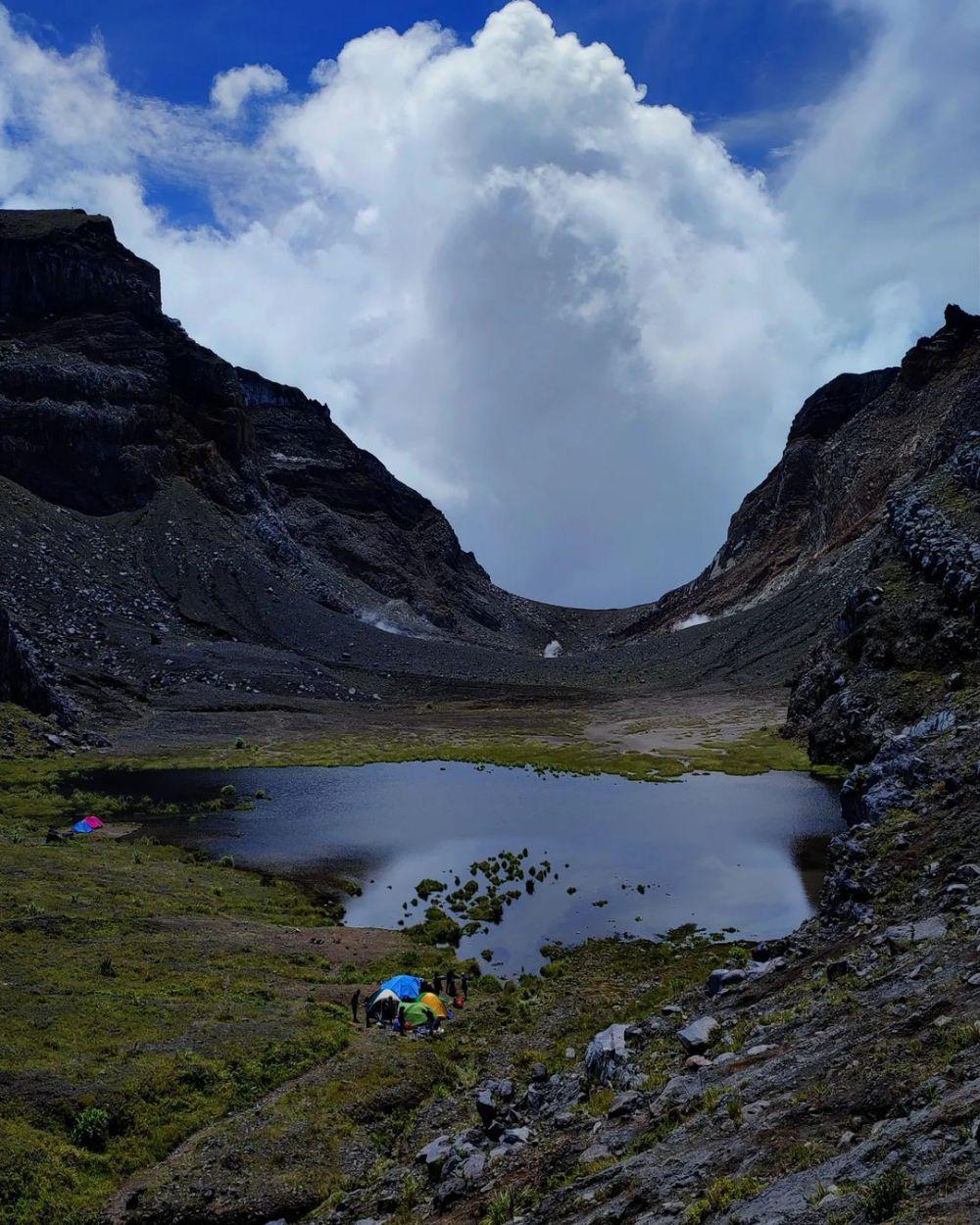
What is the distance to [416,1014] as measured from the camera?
26.6 m

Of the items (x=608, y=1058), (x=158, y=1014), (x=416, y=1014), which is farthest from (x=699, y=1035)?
(x=158, y=1014)

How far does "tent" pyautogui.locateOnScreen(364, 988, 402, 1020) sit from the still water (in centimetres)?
838

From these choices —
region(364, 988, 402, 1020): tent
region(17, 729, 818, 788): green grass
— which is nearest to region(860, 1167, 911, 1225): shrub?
region(364, 988, 402, 1020): tent

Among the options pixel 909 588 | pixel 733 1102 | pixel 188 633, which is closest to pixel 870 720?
pixel 909 588

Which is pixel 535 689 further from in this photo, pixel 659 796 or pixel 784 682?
pixel 659 796

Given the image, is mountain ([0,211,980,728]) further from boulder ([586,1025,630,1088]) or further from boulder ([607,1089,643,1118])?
boulder ([607,1089,643,1118])

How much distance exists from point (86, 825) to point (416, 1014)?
3838 centimetres

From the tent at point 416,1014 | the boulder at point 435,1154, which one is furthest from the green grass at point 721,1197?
the tent at point 416,1014

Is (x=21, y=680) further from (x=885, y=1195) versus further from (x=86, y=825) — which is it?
(x=885, y=1195)

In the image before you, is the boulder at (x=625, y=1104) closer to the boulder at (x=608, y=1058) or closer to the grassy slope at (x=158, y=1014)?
the boulder at (x=608, y=1058)

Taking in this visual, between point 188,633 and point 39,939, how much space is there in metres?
133

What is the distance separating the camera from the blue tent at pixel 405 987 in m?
28.2

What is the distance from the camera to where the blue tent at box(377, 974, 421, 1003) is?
2816cm

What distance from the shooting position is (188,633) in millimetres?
155875
